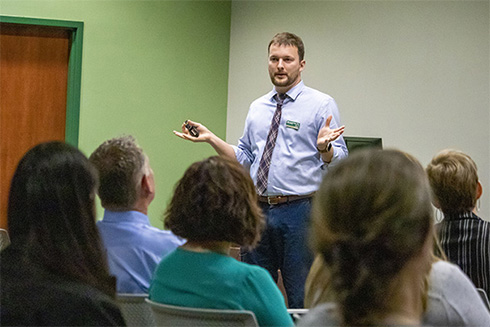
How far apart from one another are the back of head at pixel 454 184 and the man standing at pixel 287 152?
3.26 feet

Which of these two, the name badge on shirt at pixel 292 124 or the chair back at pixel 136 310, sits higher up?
the name badge on shirt at pixel 292 124

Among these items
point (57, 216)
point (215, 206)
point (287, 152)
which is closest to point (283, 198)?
point (287, 152)

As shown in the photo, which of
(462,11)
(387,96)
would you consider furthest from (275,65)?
(462,11)

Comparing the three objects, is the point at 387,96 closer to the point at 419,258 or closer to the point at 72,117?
the point at 72,117

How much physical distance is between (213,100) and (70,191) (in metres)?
4.43

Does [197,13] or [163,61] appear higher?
[197,13]

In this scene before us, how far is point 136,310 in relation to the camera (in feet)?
6.02

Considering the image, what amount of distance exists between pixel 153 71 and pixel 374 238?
189 inches

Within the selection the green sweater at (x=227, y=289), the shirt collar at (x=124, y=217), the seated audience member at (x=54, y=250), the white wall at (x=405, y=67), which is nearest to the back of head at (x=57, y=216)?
the seated audience member at (x=54, y=250)

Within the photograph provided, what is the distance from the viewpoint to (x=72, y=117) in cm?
541

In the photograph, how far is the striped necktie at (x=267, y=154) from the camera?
12.1 feet

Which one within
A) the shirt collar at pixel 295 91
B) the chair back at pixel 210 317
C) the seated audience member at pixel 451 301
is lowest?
the chair back at pixel 210 317

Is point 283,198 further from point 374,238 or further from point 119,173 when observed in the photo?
point 374,238

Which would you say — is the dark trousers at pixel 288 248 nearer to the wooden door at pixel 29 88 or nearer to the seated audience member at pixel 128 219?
the seated audience member at pixel 128 219
